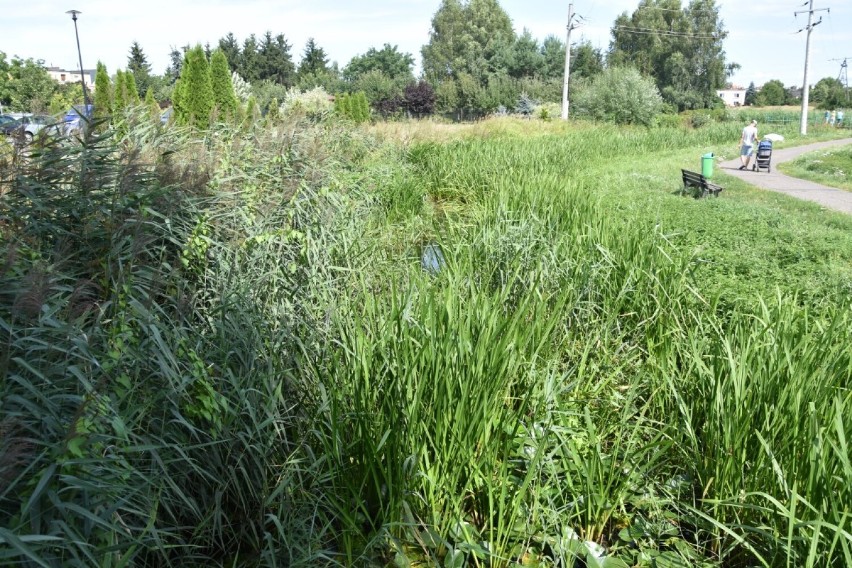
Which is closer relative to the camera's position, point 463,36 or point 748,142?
point 748,142


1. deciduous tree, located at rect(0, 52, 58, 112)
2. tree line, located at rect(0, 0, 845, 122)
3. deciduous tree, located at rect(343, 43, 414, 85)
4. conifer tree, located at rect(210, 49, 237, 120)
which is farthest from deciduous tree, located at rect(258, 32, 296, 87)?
conifer tree, located at rect(210, 49, 237, 120)

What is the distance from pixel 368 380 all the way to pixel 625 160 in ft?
57.4

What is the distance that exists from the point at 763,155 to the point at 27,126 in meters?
18.1

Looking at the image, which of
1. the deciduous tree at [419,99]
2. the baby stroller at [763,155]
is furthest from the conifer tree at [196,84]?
the deciduous tree at [419,99]

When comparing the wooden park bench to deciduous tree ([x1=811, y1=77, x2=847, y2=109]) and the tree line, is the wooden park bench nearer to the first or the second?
the tree line

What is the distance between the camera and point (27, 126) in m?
4.42

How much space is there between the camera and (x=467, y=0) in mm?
73625

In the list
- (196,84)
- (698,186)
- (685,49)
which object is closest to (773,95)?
(685,49)

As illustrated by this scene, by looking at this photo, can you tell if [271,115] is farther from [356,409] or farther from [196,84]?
[356,409]

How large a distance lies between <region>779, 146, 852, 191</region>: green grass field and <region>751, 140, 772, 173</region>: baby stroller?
618 mm

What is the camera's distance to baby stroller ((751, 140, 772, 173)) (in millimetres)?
18188

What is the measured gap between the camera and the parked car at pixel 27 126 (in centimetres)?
392

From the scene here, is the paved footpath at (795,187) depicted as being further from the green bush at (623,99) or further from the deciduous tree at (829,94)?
the deciduous tree at (829,94)

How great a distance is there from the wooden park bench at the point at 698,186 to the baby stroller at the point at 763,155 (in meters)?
6.51
